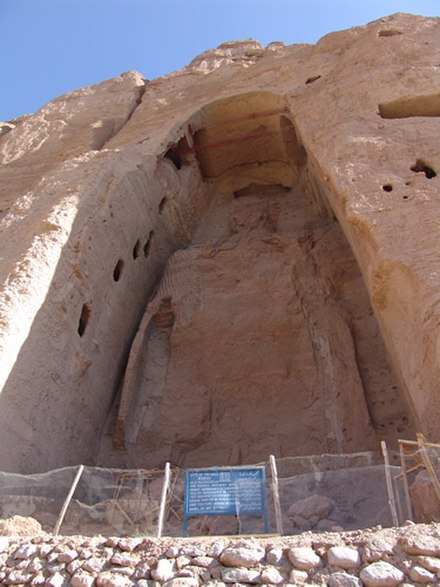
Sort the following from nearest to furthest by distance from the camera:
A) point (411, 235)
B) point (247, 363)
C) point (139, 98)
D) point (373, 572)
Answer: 1. point (373, 572)
2. point (411, 235)
3. point (247, 363)
4. point (139, 98)

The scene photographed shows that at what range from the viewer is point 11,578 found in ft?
12.5

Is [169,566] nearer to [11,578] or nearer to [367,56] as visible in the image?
[11,578]

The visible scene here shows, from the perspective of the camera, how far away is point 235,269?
1084 cm

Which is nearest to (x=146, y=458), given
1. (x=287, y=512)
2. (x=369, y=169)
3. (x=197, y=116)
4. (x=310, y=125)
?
(x=287, y=512)

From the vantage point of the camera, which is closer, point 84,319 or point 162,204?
point 84,319

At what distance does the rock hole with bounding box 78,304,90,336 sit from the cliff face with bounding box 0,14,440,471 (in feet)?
0.09

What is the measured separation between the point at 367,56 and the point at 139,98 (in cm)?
630

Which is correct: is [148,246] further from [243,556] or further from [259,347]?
[243,556]

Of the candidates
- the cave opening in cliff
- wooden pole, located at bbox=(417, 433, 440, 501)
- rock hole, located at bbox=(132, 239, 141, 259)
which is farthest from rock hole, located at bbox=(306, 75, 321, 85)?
wooden pole, located at bbox=(417, 433, 440, 501)

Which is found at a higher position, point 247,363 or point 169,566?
point 247,363

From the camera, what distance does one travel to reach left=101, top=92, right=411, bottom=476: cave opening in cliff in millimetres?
8258

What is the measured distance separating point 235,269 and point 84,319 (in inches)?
142

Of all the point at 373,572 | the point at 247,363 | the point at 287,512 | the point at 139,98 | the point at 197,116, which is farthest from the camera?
the point at 139,98

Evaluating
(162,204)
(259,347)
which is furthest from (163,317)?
(162,204)
